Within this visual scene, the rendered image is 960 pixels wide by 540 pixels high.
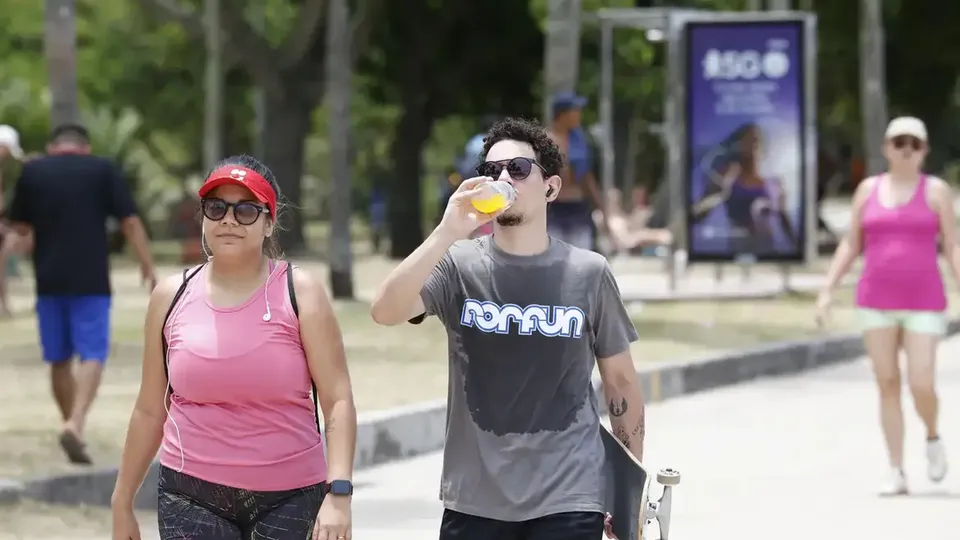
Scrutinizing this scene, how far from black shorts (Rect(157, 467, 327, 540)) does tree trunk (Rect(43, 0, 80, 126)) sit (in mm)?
10250

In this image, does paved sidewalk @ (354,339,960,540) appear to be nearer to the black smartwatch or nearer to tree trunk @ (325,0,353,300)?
the black smartwatch

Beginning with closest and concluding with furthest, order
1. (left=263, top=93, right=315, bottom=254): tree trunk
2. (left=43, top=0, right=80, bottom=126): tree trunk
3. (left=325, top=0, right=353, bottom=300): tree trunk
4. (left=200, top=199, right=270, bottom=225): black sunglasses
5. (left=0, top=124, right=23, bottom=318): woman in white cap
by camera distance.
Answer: (left=200, top=199, right=270, bottom=225): black sunglasses < (left=0, top=124, right=23, bottom=318): woman in white cap < (left=43, top=0, right=80, bottom=126): tree trunk < (left=325, top=0, right=353, bottom=300): tree trunk < (left=263, top=93, right=315, bottom=254): tree trunk

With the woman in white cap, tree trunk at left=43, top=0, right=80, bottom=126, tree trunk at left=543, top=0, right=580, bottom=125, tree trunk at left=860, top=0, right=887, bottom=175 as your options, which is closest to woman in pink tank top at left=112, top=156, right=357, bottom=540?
the woman in white cap

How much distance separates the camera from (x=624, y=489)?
→ 5316mm

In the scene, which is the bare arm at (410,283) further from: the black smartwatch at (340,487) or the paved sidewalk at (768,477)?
the paved sidewalk at (768,477)

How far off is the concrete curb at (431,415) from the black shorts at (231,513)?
2.30 metres

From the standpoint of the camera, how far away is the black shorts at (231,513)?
5.22 metres

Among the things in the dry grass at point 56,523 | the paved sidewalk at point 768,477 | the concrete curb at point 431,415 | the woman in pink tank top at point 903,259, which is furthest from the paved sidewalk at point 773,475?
the dry grass at point 56,523

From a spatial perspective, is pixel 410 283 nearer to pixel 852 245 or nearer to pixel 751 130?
pixel 852 245

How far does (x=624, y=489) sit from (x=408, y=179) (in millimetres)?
29630

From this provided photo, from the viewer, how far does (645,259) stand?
3744 cm

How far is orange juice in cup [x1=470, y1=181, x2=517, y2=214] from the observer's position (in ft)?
16.4

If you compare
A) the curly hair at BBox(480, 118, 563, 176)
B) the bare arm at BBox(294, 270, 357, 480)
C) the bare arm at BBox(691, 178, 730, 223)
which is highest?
the curly hair at BBox(480, 118, 563, 176)

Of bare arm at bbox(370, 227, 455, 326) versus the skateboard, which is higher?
bare arm at bbox(370, 227, 455, 326)
